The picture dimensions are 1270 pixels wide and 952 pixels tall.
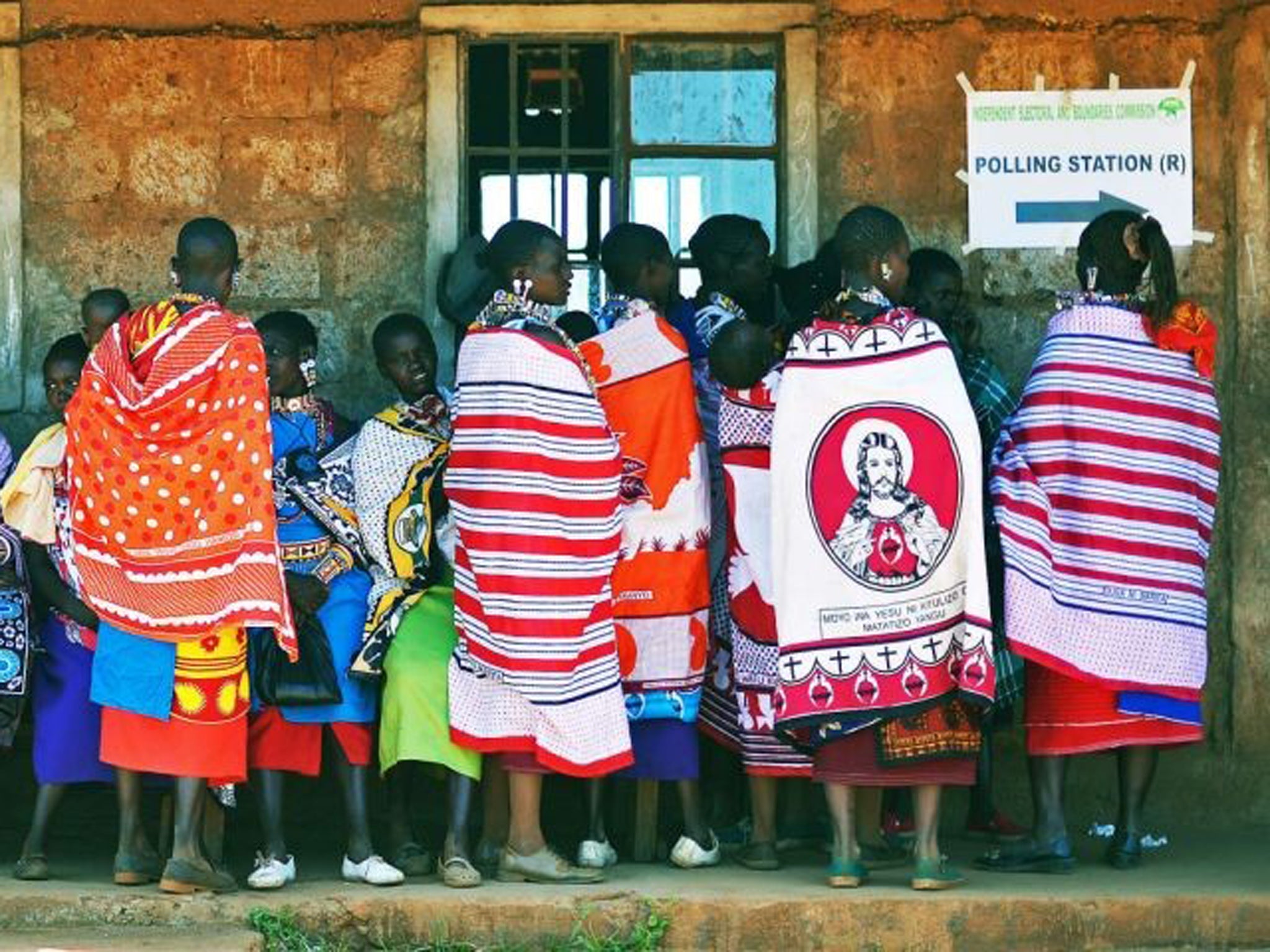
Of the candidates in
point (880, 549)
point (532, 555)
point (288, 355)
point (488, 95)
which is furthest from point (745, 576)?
point (488, 95)

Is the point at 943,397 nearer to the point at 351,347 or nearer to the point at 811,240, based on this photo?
the point at 811,240

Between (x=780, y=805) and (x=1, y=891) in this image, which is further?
(x=780, y=805)

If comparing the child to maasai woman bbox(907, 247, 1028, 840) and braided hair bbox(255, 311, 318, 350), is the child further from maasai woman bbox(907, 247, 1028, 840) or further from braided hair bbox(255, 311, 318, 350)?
maasai woman bbox(907, 247, 1028, 840)

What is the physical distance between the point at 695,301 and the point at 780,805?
1588 millimetres

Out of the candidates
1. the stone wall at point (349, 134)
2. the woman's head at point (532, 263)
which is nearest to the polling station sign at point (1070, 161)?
the stone wall at point (349, 134)

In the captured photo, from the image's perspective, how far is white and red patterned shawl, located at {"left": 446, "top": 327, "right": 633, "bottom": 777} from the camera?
285 inches

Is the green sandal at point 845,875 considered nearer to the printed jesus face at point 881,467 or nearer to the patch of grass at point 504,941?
the patch of grass at point 504,941

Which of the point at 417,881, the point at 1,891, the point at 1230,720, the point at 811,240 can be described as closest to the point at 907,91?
the point at 811,240

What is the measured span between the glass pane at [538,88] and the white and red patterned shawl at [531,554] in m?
1.64

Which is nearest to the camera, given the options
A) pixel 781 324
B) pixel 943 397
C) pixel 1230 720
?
pixel 943 397

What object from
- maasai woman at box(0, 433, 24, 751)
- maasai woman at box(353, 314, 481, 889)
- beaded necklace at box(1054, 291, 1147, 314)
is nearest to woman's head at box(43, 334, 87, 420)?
maasai woman at box(0, 433, 24, 751)

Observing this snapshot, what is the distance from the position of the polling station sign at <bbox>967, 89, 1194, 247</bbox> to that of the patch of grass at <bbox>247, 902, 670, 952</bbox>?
9.17 ft

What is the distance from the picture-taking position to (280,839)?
7328 millimetres

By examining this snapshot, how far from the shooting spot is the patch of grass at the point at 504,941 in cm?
698
